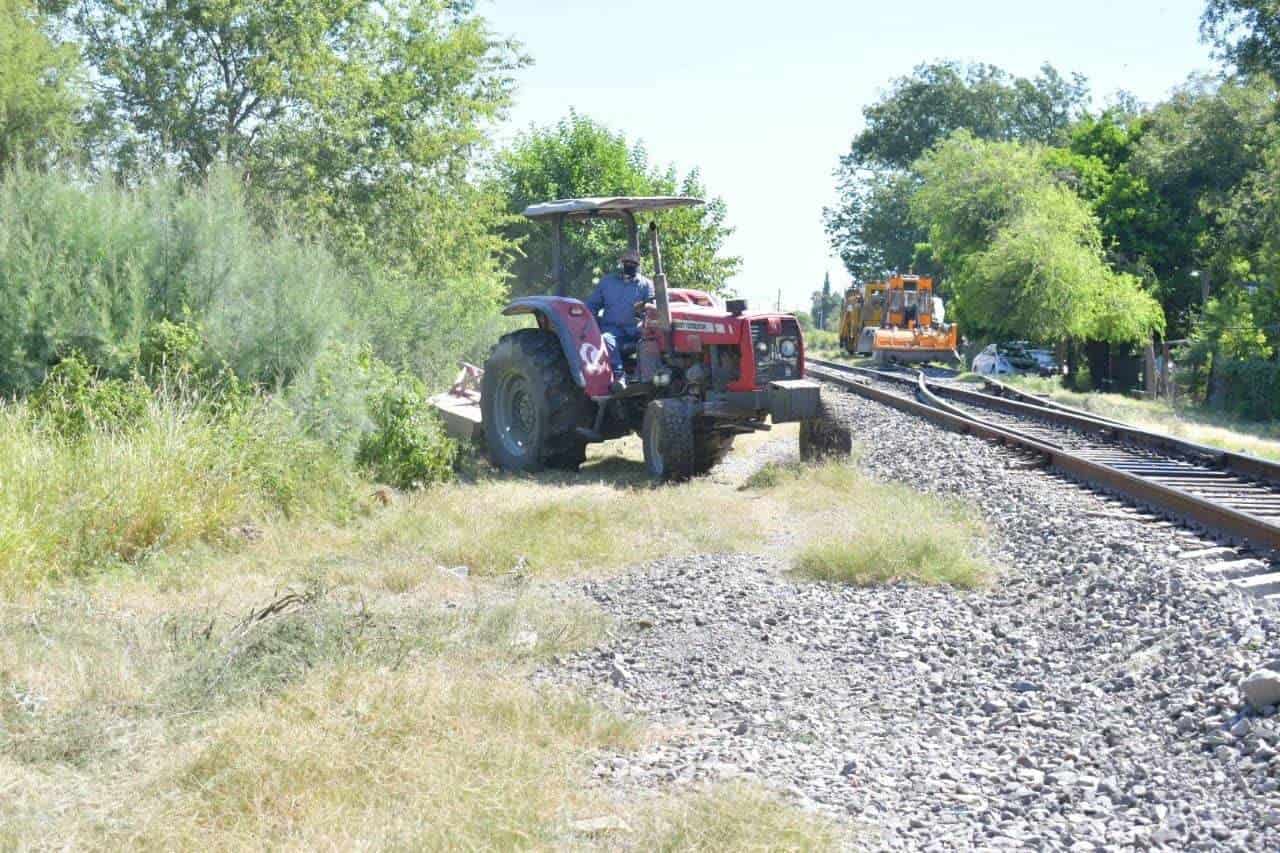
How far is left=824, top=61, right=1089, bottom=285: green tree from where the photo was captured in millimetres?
75188

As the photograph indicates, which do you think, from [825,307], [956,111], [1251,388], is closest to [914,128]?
[956,111]

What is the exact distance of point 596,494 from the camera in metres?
11.3

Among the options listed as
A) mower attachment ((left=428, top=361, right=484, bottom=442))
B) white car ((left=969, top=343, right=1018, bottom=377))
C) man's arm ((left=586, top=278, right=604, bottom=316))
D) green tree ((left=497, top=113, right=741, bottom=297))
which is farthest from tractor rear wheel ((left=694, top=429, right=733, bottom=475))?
white car ((left=969, top=343, right=1018, bottom=377))

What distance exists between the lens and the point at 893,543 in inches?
318

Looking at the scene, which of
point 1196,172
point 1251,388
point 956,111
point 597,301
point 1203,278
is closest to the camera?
point 597,301

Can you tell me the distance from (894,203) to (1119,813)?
7335 cm

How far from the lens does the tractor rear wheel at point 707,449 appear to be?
12.2 meters

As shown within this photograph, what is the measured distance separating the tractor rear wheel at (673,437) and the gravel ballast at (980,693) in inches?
130

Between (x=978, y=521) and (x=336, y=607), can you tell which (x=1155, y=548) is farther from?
(x=336, y=607)

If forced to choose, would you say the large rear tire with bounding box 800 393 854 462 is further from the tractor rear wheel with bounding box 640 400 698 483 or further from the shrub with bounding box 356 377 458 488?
the shrub with bounding box 356 377 458 488

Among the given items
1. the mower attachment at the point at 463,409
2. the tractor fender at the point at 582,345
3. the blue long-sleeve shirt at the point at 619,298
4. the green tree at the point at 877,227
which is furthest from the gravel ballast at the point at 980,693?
the green tree at the point at 877,227

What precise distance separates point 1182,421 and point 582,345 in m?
17.1

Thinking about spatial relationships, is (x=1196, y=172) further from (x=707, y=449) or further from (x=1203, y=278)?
(x=707, y=449)

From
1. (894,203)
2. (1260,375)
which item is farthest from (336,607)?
(894,203)
